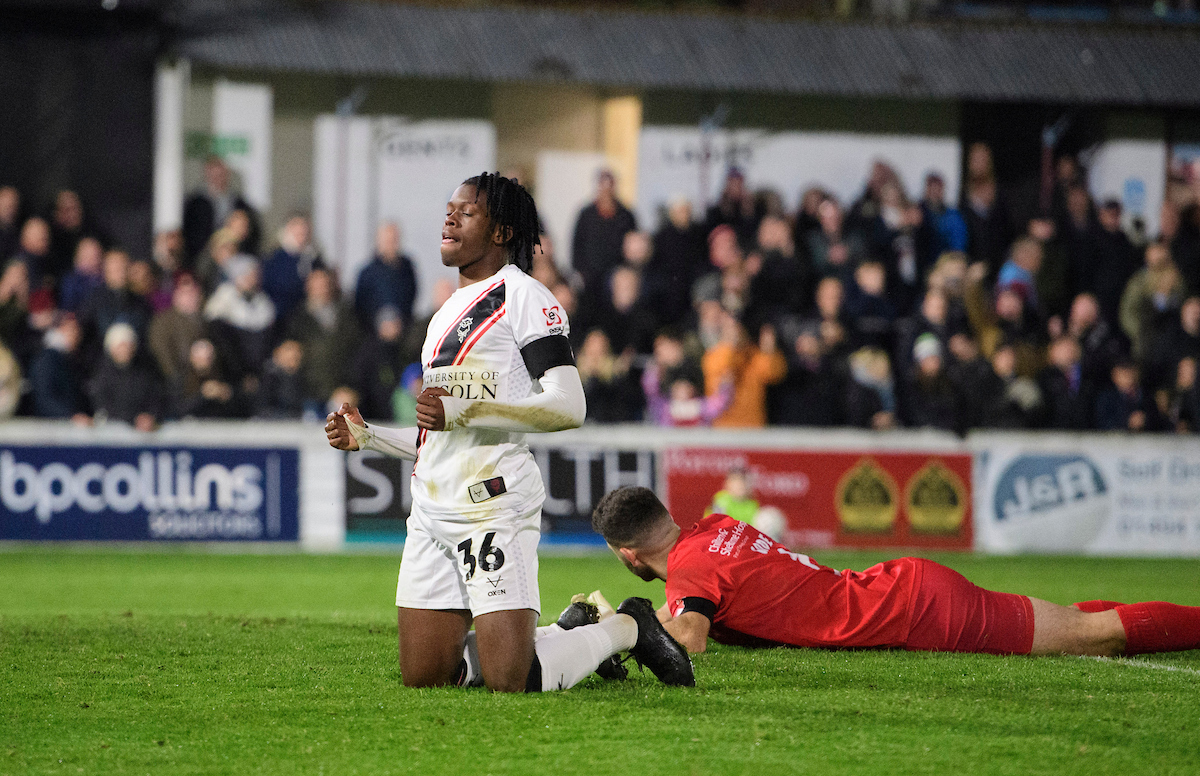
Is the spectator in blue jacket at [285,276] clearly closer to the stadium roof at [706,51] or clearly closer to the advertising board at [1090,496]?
the stadium roof at [706,51]

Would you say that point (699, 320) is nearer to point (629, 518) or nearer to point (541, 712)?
point (629, 518)

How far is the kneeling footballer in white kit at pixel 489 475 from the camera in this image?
5.65 meters

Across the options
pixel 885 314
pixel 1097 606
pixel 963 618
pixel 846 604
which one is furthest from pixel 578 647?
pixel 885 314

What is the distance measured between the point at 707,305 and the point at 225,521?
17.1 ft

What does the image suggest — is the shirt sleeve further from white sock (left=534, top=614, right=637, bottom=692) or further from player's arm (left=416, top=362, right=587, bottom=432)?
white sock (left=534, top=614, right=637, bottom=692)

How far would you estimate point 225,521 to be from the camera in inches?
542

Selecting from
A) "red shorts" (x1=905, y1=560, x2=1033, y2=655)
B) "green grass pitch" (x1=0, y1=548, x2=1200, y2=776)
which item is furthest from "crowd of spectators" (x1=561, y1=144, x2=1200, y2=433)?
"red shorts" (x1=905, y1=560, x2=1033, y2=655)

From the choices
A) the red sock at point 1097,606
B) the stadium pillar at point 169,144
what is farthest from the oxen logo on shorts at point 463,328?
the stadium pillar at point 169,144

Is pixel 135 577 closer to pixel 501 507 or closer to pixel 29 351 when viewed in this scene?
pixel 29 351

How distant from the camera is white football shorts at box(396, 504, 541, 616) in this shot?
5656mm

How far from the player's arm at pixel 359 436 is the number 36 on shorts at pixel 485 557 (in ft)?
2.04

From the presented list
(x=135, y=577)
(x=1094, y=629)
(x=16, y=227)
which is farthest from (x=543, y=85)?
(x=1094, y=629)

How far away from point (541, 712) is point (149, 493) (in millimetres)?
9124

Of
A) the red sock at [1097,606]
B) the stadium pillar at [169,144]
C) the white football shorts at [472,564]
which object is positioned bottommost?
the red sock at [1097,606]
